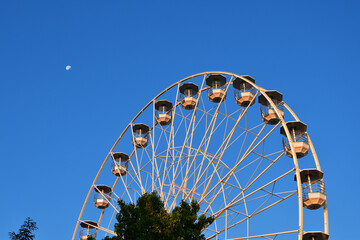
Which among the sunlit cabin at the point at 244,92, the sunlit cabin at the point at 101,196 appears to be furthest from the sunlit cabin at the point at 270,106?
the sunlit cabin at the point at 101,196

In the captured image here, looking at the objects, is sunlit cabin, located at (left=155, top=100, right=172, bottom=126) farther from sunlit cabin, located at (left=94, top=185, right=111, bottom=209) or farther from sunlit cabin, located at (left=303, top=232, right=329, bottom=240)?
sunlit cabin, located at (left=303, top=232, right=329, bottom=240)

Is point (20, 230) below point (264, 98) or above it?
below

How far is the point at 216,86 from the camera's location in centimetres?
3300

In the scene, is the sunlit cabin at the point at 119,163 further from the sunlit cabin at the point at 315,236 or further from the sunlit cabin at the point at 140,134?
the sunlit cabin at the point at 315,236

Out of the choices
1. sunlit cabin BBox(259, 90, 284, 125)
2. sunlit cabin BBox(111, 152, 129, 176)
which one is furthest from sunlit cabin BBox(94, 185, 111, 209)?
sunlit cabin BBox(259, 90, 284, 125)

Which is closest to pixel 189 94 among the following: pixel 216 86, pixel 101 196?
pixel 216 86

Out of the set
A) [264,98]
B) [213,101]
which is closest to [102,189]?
[213,101]

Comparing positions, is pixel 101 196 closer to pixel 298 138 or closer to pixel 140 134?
pixel 140 134

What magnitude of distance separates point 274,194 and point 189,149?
585 cm

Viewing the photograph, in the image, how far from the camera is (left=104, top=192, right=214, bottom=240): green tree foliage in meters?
22.5

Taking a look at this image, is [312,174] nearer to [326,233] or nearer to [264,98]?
[326,233]

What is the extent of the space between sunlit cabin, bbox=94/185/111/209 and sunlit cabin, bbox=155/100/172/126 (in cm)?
540

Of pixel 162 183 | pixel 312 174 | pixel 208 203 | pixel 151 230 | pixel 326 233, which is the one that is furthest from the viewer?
pixel 162 183

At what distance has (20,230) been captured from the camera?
101 feet
